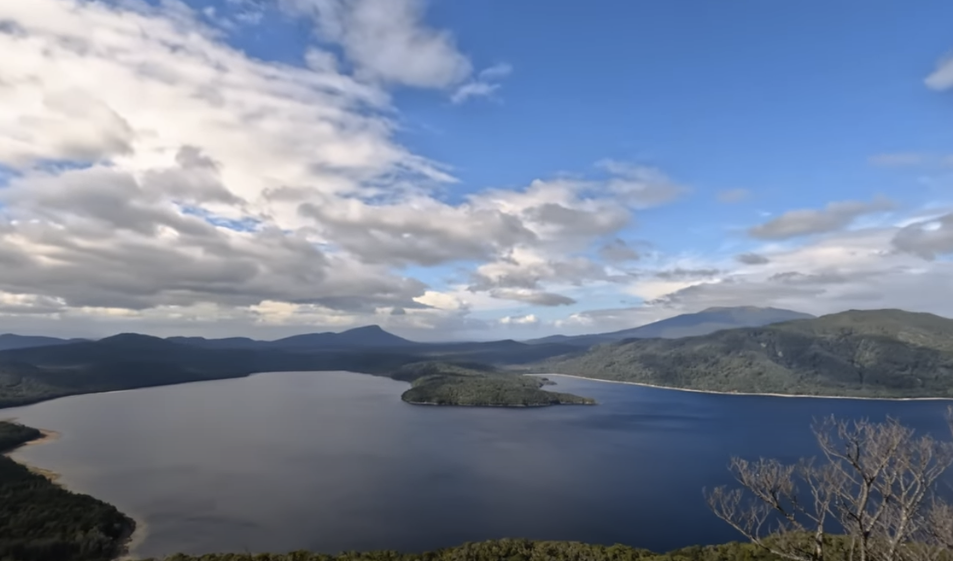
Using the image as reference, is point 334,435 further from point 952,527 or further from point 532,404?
point 952,527

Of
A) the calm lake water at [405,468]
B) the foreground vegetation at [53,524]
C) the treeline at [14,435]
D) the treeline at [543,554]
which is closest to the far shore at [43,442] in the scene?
the treeline at [14,435]

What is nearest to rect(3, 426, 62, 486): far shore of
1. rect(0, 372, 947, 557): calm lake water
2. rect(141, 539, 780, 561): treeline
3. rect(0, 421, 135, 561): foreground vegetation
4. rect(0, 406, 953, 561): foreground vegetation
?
rect(0, 372, 947, 557): calm lake water

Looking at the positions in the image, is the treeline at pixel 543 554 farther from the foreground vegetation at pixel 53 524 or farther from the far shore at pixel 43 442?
the far shore at pixel 43 442

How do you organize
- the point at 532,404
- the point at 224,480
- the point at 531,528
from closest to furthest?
1. the point at 531,528
2. the point at 224,480
3. the point at 532,404

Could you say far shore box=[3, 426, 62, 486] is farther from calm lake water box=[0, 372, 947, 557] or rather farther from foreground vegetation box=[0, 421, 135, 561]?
foreground vegetation box=[0, 421, 135, 561]

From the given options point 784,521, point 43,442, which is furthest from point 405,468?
point 43,442

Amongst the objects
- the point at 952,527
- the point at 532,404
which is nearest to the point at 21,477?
the point at 952,527

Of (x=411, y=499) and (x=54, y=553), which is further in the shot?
(x=411, y=499)
